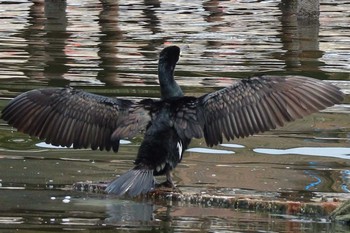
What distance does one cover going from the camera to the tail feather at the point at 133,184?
7.98 metres

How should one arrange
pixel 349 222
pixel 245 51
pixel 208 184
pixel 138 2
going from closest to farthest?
1. pixel 349 222
2. pixel 208 184
3. pixel 245 51
4. pixel 138 2

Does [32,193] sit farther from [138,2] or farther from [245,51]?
[138,2]

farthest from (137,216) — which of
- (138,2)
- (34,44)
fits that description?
(138,2)

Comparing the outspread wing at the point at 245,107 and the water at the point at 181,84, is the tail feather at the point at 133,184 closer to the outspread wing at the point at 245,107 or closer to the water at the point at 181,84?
the water at the point at 181,84

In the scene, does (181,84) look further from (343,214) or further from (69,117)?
(343,214)

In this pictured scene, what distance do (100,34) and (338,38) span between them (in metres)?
4.43

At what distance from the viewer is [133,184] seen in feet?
26.5

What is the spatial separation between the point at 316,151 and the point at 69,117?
2487mm

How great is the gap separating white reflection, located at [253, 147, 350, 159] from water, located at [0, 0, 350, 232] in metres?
0.02

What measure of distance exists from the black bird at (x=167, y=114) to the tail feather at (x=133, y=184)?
31mm

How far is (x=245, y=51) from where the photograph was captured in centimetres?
1748

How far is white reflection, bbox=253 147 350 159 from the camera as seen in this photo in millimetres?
10008

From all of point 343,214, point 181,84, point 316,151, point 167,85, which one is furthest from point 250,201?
point 181,84

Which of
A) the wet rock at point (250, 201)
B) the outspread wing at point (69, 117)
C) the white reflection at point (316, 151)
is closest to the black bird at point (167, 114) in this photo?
the outspread wing at point (69, 117)
